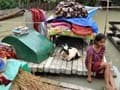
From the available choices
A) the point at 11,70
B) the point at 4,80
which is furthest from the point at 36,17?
the point at 4,80

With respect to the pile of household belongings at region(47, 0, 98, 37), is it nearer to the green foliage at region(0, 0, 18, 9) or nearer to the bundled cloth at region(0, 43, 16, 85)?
the bundled cloth at region(0, 43, 16, 85)

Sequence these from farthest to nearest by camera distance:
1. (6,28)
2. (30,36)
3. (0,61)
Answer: (6,28)
(30,36)
(0,61)

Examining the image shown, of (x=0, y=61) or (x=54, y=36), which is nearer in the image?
(x=0, y=61)

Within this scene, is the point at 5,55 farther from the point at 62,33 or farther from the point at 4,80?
the point at 62,33

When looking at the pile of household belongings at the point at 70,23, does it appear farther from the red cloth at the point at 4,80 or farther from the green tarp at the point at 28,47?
the red cloth at the point at 4,80

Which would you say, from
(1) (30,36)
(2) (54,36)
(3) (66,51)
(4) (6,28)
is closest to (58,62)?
(3) (66,51)

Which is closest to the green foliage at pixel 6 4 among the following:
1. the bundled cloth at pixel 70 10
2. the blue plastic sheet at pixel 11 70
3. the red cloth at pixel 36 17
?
the bundled cloth at pixel 70 10

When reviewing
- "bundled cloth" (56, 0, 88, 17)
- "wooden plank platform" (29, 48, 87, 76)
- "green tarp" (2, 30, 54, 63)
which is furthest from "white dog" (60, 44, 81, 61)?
"bundled cloth" (56, 0, 88, 17)

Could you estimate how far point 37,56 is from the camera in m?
4.45

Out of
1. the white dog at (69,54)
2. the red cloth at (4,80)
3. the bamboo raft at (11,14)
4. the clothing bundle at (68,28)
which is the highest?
the clothing bundle at (68,28)

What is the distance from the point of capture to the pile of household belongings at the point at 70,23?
543 cm

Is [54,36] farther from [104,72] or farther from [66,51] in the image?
[104,72]

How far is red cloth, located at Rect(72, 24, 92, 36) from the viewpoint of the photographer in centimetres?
547

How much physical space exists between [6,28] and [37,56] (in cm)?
336
